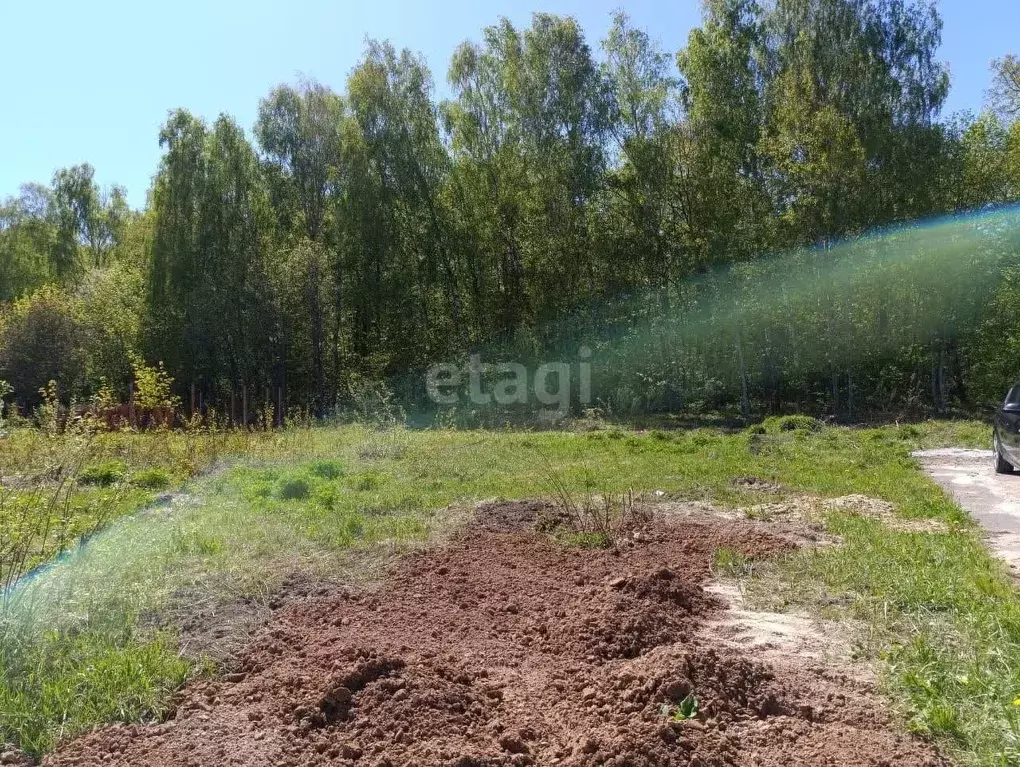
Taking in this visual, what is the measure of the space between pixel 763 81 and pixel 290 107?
57.3 feet

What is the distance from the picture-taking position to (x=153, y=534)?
19.9ft

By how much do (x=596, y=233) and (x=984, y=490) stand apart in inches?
719

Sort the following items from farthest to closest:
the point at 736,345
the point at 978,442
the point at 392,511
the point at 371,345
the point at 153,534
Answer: the point at 371,345, the point at 736,345, the point at 978,442, the point at 392,511, the point at 153,534

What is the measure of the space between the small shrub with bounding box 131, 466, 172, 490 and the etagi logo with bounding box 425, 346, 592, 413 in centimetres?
1660

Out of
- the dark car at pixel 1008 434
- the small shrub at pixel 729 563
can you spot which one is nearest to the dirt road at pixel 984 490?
the dark car at pixel 1008 434

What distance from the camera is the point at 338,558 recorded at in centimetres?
595

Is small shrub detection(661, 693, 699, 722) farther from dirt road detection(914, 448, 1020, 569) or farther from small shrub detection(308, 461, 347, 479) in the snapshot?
small shrub detection(308, 461, 347, 479)

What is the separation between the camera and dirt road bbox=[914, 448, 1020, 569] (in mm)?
6555

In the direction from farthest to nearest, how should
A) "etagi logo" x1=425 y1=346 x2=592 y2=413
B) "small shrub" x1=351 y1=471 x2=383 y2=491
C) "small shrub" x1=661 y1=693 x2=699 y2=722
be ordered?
"etagi logo" x1=425 y1=346 x2=592 y2=413, "small shrub" x1=351 y1=471 x2=383 y2=491, "small shrub" x1=661 y1=693 x2=699 y2=722

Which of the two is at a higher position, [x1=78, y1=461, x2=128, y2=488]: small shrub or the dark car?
[x1=78, y1=461, x2=128, y2=488]: small shrub

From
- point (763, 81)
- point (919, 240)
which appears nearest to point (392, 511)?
point (919, 240)

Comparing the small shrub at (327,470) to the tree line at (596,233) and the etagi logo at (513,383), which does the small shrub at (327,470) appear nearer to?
the tree line at (596,233)

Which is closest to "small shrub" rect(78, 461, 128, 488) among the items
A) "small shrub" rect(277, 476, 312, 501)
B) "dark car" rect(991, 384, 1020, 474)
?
"small shrub" rect(277, 476, 312, 501)

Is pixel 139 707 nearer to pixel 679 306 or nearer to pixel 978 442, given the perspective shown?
pixel 978 442
